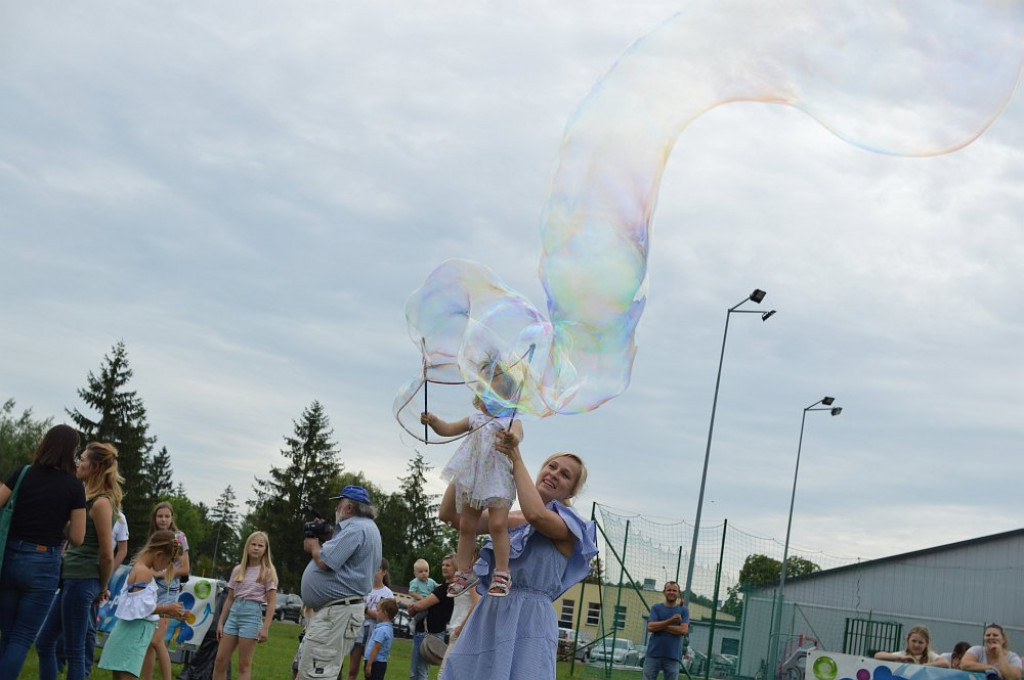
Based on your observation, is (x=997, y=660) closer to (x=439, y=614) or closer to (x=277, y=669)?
(x=439, y=614)

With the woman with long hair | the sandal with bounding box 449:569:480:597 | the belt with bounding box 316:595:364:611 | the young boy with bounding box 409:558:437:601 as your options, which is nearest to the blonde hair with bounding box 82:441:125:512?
the woman with long hair

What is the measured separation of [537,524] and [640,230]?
2.50 m

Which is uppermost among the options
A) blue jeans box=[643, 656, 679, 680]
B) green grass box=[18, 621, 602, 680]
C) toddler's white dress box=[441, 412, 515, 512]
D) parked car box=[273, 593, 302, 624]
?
toddler's white dress box=[441, 412, 515, 512]

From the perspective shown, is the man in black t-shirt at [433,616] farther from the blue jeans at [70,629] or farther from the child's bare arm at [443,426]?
the child's bare arm at [443,426]

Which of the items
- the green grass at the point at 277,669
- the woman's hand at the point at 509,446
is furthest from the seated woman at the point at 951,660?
the woman's hand at the point at 509,446

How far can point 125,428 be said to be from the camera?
66.3 m

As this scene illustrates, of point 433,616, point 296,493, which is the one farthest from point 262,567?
point 296,493

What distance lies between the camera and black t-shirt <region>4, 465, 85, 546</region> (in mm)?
6602

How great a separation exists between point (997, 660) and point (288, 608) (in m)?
44.2

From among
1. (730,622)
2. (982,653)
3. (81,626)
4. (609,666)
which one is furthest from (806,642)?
(81,626)

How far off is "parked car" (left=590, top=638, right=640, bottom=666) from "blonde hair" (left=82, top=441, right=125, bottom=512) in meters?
14.3

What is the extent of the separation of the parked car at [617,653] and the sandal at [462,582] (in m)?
16.2

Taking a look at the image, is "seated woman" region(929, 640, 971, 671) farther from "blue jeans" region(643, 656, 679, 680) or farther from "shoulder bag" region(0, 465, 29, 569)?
"shoulder bag" region(0, 465, 29, 569)

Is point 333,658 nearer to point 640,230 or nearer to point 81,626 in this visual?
point 81,626
